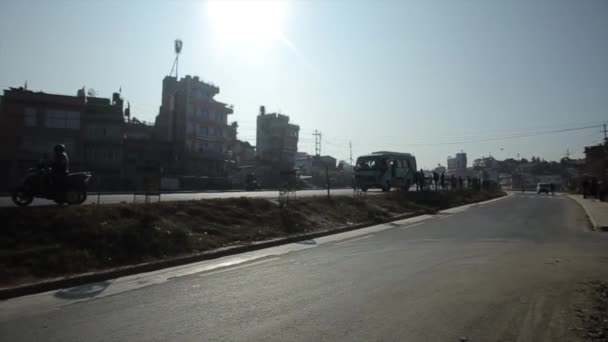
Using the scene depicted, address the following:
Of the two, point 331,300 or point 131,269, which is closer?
point 331,300

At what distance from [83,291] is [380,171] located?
2667 centimetres

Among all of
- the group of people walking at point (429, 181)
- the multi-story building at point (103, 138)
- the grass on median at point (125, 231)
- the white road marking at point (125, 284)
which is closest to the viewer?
the white road marking at point (125, 284)

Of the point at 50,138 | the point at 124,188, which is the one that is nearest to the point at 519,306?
the point at 124,188

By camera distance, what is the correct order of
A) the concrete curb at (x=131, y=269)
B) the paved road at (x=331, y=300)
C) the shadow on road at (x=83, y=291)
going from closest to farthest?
the paved road at (x=331, y=300) → the shadow on road at (x=83, y=291) → the concrete curb at (x=131, y=269)

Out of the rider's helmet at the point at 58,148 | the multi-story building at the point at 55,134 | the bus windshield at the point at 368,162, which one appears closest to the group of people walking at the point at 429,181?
the bus windshield at the point at 368,162

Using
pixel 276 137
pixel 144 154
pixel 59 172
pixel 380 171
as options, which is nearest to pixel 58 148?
pixel 59 172

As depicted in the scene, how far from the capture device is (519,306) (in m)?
5.30

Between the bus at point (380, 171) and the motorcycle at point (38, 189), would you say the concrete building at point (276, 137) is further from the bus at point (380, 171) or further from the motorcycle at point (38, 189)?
the motorcycle at point (38, 189)

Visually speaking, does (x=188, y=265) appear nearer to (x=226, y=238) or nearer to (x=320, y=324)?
(x=226, y=238)

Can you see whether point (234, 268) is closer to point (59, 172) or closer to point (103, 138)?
point (59, 172)

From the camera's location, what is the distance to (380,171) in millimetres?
31047

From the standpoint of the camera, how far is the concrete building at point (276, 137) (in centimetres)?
8608

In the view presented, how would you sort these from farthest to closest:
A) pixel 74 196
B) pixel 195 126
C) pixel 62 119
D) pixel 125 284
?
pixel 195 126 → pixel 62 119 → pixel 74 196 → pixel 125 284

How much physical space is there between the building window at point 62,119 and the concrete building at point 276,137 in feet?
150
